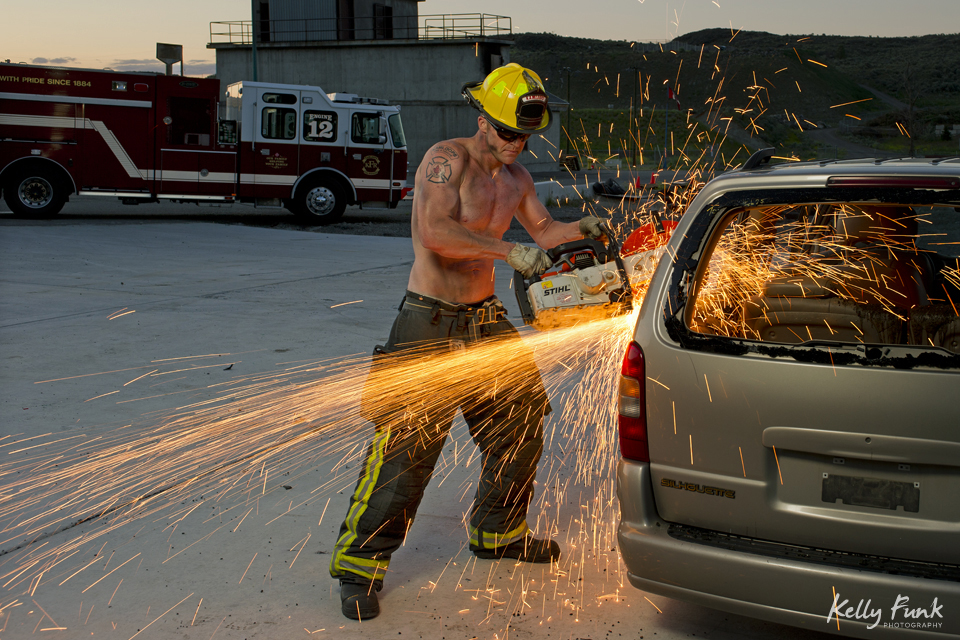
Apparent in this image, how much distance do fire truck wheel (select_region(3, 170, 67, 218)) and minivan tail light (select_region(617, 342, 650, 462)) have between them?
16814 mm

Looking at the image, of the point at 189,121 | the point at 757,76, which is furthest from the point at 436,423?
Result: the point at 757,76

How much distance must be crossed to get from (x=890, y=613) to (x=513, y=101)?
1.97 metres

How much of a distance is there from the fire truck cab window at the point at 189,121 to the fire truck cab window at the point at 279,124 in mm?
1070

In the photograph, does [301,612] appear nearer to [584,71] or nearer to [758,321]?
[758,321]

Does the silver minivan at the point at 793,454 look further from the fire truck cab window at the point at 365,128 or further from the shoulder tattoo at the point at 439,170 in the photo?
the fire truck cab window at the point at 365,128

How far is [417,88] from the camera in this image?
133 feet

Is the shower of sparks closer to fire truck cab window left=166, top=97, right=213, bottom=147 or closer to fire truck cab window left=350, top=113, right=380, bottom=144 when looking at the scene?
fire truck cab window left=166, top=97, right=213, bottom=147

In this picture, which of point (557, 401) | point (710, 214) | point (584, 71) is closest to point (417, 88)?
point (557, 401)

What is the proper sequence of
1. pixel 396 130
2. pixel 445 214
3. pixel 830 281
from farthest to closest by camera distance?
pixel 396 130
pixel 830 281
pixel 445 214

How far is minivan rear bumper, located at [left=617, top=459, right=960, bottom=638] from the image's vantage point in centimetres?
213

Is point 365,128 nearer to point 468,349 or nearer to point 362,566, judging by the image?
point 468,349

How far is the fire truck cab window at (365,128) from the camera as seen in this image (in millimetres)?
17766

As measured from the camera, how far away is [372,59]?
40875 mm

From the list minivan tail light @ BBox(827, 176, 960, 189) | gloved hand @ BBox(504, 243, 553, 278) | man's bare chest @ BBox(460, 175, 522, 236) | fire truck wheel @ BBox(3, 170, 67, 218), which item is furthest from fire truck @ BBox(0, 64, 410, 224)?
minivan tail light @ BBox(827, 176, 960, 189)
